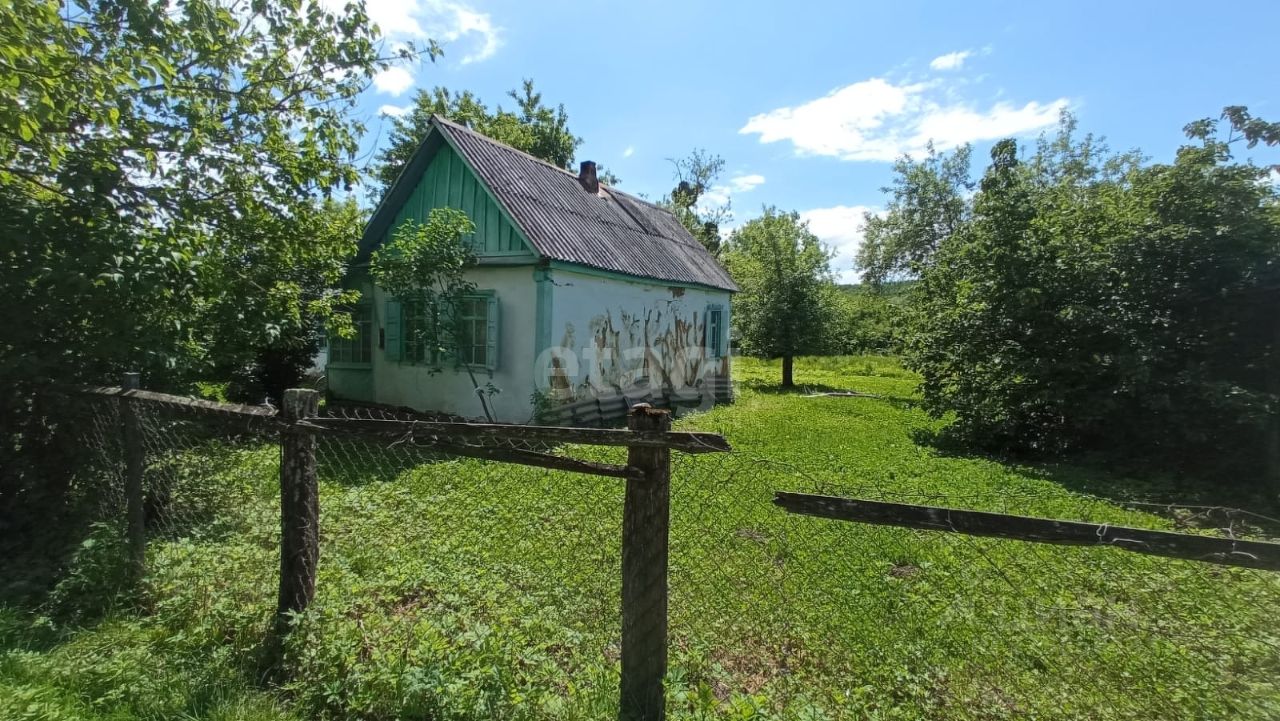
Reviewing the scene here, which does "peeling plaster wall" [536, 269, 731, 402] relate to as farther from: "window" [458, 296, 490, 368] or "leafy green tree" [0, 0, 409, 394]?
"leafy green tree" [0, 0, 409, 394]

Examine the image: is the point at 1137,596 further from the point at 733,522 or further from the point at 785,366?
the point at 785,366

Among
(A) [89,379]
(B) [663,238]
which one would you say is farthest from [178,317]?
(B) [663,238]

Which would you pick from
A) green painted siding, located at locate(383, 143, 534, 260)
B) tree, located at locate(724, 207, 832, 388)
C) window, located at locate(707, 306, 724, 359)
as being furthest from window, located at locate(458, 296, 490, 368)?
tree, located at locate(724, 207, 832, 388)

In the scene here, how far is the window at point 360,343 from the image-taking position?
10.7 meters

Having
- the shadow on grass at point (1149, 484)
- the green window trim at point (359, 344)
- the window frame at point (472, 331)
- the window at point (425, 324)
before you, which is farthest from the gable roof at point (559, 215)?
the shadow on grass at point (1149, 484)

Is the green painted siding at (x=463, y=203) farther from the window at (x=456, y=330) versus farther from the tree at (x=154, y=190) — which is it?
the tree at (x=154, y=190)

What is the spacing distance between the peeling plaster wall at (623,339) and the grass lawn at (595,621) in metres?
4.05

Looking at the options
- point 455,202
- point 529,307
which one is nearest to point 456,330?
point 529,307

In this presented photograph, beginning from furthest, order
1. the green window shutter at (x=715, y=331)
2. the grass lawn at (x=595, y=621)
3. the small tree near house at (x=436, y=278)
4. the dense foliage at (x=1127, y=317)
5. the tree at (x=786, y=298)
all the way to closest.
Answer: the tree at (x=786, y=298)
the green window shutter at (x=715, y=331)
the small tree near house at (x=436, y=278)
the dense foliage at (x=1127, y=317)
the grass lawn at (x=595, y=621)

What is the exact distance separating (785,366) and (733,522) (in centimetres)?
1332

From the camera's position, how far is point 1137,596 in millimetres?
3621

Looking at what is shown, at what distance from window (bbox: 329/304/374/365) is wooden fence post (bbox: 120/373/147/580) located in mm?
7241

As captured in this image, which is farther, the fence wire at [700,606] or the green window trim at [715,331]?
the green window trim at [715,331]

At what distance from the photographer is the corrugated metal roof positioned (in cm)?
901
